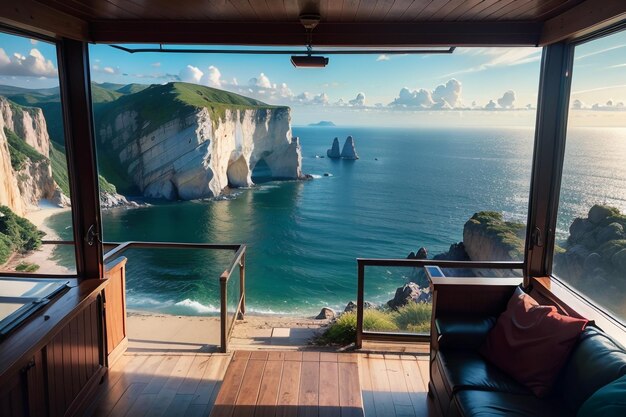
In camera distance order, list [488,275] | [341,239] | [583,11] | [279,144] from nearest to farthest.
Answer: [583,11]
[488,275]
[341,239]
[279,144]

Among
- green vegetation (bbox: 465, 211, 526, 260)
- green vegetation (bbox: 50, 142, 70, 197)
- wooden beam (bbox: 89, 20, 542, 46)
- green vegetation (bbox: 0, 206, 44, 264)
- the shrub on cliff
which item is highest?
wooden beam (bbox: 89, 20, 542, 46)

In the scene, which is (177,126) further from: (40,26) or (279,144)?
(40,26)

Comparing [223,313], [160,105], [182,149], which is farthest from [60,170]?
[160,105]

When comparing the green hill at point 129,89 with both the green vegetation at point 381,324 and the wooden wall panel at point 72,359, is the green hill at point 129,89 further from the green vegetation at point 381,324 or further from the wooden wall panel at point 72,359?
the wooden wall panel at point 72,359

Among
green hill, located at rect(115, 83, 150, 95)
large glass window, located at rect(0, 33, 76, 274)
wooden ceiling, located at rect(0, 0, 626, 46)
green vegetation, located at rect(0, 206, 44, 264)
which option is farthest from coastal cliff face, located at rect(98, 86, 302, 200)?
wooden ceiling, located at rect(0, 0, 626, 46)

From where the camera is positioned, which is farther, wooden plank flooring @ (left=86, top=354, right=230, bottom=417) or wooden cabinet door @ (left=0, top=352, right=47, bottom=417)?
wooden plank flooring @ (left=86, top=354, right=230, bottom=417)

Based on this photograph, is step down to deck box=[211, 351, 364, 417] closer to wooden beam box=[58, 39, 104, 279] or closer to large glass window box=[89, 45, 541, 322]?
wooden beam box=[58, 39, 104, 279]

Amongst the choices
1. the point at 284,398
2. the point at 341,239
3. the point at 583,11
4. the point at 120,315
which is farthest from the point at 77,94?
the point at 341,239

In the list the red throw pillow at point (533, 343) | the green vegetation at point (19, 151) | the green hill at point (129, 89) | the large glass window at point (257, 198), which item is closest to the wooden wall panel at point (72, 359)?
the green vegetation at point (19, 151)

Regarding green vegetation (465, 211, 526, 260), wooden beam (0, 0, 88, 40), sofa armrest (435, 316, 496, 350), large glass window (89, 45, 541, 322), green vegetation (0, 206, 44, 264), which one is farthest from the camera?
large glass window (89, 45, 541, 322)
